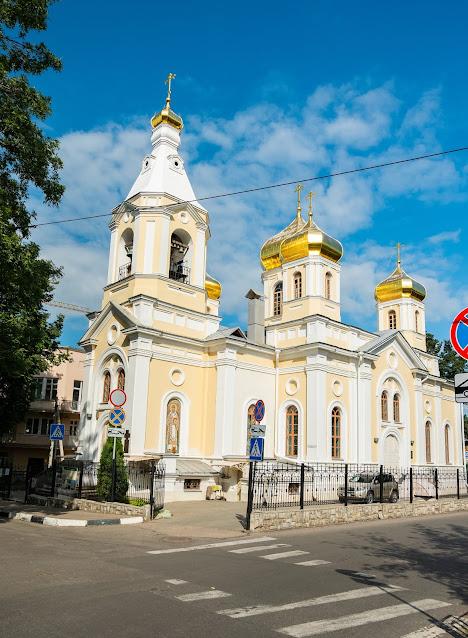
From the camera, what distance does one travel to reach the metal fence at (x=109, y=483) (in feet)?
51.3

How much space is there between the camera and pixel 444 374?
151 feet

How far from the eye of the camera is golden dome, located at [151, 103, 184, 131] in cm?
2608

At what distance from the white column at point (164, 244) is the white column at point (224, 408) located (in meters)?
4.45

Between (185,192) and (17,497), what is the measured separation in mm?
14112

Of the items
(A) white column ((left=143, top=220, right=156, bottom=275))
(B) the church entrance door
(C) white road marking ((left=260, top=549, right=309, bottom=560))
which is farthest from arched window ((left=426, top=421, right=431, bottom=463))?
(C) white road marking ((left=260, top=549, right=309, bottom=560))

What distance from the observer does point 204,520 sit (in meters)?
15.0

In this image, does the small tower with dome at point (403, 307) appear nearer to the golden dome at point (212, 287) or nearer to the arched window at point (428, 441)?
the arched window at point (428, 441)

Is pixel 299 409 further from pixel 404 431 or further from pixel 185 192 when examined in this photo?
pixel 185 192

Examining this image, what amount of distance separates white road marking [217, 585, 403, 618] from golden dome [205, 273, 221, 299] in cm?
2702

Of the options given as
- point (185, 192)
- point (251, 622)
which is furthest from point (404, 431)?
point (251, 622)

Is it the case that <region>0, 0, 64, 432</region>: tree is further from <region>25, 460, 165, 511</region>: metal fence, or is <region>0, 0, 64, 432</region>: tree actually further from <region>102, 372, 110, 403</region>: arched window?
<region>102, 372, 110, 403</region>: arched window

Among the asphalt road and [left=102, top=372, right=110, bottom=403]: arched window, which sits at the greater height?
[left=102, top=372, right=110, bottom=403]: arched window

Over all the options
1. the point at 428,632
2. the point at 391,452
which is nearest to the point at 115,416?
the point at 428,632

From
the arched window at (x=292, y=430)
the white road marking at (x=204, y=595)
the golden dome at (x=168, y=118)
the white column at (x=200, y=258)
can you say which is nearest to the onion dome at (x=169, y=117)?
the golden dome at (x=168, y=118)
